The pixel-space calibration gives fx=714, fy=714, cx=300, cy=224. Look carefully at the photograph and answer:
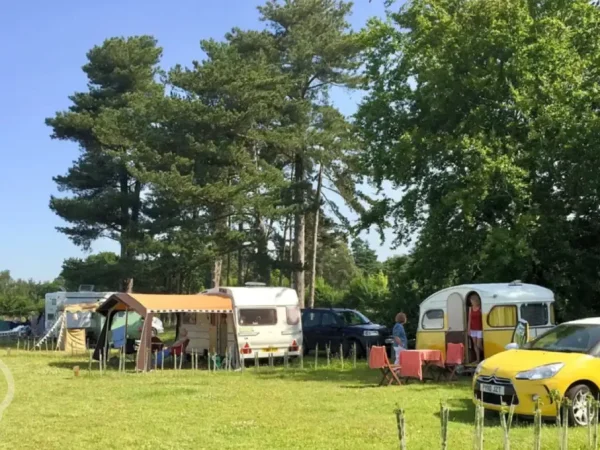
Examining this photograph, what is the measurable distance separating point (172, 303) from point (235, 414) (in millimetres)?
8914

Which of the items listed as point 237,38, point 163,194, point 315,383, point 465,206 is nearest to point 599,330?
point 315,383

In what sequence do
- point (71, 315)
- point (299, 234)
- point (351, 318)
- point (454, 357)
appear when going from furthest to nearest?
point (299, 234)
point (71, 315)
point (351, 318)
point (454, 357)

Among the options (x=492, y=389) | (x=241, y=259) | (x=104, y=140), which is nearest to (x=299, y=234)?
(x=241, y=259)

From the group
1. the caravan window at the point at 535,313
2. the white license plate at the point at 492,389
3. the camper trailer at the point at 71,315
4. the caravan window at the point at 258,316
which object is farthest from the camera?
the camper trailer at the point at 71,315

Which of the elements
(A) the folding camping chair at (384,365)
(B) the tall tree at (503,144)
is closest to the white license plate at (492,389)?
(A) the folding camping chair at (384,365)

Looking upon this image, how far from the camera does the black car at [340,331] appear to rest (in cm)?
2177

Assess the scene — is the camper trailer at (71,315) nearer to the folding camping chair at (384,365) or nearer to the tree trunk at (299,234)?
the tree trunk at (299,234)

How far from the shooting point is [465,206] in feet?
64.7

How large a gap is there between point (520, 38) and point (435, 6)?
145 inches

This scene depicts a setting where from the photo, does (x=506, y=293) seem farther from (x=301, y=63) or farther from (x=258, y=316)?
(x=301, y=63)

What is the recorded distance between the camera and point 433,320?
1691 centimetres

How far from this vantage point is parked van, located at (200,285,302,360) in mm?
20094

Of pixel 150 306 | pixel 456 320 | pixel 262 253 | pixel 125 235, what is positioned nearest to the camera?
pixel 456 320

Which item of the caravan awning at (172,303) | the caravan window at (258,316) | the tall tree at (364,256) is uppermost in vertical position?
the tall tree at (364,256)
